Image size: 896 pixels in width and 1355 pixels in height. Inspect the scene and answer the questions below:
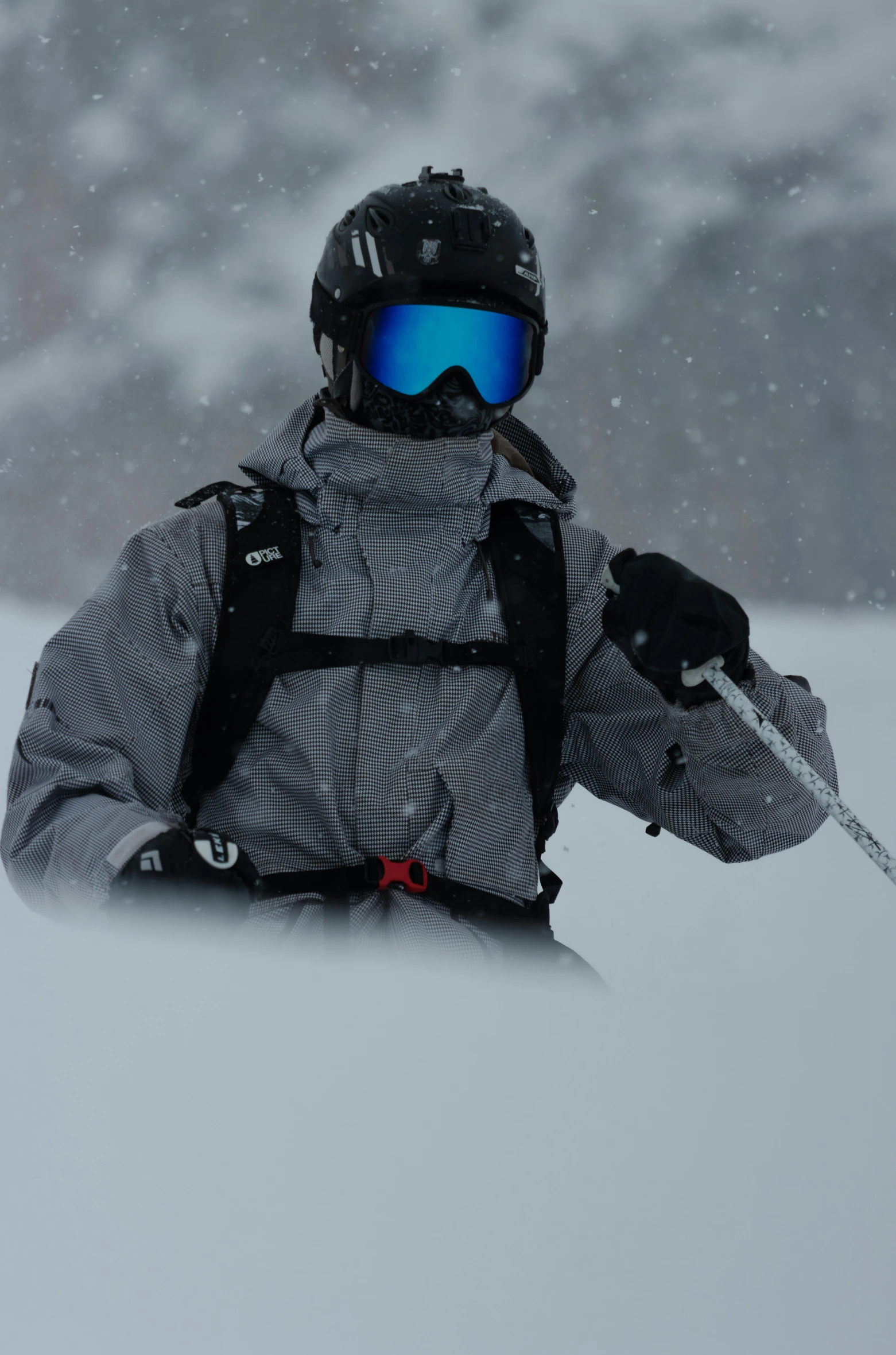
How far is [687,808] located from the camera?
2.54 metres

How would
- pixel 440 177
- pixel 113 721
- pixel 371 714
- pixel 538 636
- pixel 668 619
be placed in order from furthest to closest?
pixel 440 177 < pixel 538 636 < pixel 371 714 < pixel 113 721 < pixel 668 619

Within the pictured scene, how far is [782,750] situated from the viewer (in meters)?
2.08

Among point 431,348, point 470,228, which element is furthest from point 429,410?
point 470,228

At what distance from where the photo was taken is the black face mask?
257 cm

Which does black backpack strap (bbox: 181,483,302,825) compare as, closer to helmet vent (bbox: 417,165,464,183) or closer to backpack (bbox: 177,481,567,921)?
backpack (bbox: 177,481,567,921)

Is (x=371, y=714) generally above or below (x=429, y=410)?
below

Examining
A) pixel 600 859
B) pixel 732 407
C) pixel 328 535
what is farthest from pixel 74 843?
pixel 732 407

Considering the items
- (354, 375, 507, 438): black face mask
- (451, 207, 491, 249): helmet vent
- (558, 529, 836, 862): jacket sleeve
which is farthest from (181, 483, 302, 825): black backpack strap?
(451, 207, 491, 249): helmet vent

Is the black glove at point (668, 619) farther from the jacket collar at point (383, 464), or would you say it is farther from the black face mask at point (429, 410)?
the black face mask at point (429, 410)

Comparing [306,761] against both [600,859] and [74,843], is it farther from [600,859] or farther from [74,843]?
[600,859]

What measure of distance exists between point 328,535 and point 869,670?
727 centimetres

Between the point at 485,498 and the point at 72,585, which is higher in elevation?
the point at 72,585

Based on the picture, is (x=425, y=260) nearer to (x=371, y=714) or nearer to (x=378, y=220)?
(x=378, y=220)

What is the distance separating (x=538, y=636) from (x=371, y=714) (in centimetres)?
40
